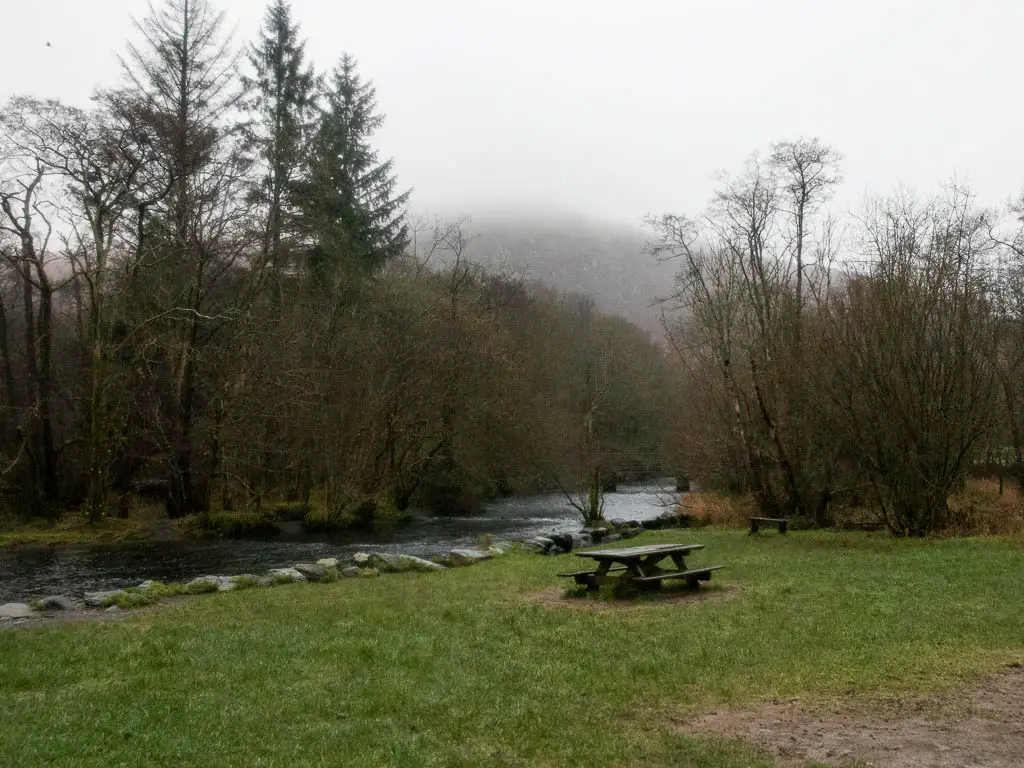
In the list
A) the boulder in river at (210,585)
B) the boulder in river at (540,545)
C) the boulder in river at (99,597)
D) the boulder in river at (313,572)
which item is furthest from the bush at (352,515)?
the boulder in river at (99,597)

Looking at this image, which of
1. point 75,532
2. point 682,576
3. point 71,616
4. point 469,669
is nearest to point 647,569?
point 682,576

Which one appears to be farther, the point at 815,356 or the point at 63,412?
the point at 63,412

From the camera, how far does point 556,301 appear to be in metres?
56.6

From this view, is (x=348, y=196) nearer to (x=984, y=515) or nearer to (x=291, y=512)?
(x=291, y=512)

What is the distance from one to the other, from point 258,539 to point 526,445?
14.3 m

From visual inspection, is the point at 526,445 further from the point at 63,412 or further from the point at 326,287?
the point at 63,412

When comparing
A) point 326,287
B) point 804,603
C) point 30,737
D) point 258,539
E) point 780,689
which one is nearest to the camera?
point 30,737

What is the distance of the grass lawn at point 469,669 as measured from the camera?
528 cm

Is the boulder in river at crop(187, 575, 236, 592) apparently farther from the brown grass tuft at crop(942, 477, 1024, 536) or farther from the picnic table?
the brown grass tuft at crop(942, 477, 1024, 536)

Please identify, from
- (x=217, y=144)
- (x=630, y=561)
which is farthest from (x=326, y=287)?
(x=630, y=561)

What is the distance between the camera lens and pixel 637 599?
36.0ft

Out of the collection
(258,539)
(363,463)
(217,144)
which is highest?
(217,144)

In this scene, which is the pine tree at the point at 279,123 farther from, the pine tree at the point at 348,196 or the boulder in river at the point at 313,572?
the boulder in river at the point at 313,572

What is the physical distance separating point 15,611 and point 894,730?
11.8 m
